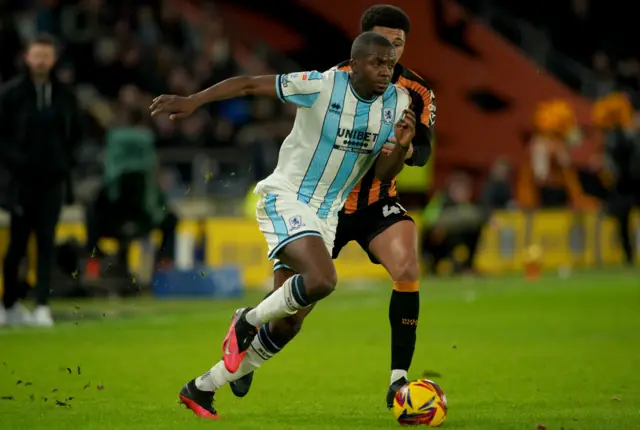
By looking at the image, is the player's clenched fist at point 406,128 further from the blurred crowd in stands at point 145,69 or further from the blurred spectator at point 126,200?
the blurred crowd in stands at point 145,69

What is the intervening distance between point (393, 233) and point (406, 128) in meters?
0.77

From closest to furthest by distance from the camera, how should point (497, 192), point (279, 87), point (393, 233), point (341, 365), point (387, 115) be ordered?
point (279, 87)
point (387, 115)
point (393, 233)
point (341, 365)
point (497, 192)

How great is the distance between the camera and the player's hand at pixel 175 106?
7.10 metres

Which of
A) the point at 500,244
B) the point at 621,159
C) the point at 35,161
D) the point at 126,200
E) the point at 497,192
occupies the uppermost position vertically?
the point at 35,161

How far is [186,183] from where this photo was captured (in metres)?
22.4

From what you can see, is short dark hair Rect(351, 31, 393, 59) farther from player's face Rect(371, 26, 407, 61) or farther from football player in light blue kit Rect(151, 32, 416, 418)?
player's face Rect(371, 26, 407, 61)

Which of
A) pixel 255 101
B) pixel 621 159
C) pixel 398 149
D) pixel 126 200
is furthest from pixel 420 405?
pixel 255 101

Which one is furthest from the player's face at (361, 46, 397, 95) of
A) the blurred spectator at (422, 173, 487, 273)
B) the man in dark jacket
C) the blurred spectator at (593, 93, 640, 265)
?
the blurred spectator at (593, 93, 640, 265)

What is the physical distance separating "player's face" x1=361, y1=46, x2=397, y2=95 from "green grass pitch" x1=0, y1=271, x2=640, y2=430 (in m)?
1.81

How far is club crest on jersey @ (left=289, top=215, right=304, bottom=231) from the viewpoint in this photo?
7.53 metres

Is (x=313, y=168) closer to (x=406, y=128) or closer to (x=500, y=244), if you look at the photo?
(x=406, y=128)

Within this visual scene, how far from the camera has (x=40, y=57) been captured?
527 inches

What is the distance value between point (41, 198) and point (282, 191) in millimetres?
6517

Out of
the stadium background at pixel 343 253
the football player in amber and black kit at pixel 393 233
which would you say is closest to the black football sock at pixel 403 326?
the football player in amber and black kit at pixel 393 233
